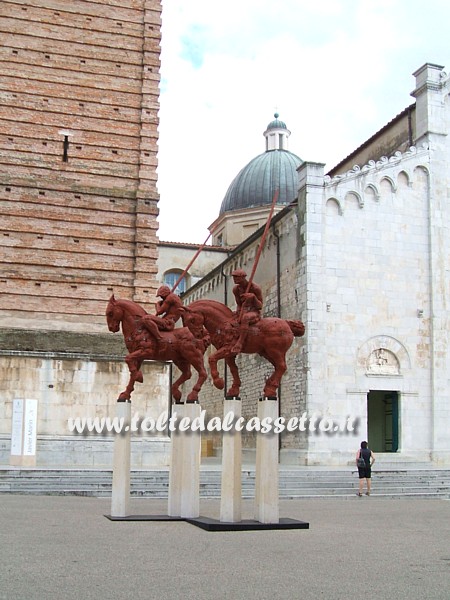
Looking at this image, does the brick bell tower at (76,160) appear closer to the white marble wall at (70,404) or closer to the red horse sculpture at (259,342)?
the white marble wall at (70,404)

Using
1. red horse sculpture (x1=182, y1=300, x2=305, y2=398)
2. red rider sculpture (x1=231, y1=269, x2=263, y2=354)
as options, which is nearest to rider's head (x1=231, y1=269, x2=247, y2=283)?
red rider sculpture (x1=231, y1=269, x2=263, y2=354)

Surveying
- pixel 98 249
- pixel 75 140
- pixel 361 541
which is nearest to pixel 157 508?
pixel 361 541

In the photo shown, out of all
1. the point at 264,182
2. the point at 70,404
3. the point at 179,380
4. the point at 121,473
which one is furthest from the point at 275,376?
the point at 264,182

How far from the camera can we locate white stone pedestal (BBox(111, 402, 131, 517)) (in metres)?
12.9

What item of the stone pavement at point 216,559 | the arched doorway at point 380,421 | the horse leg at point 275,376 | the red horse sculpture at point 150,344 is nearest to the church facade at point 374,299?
the arched doorway at point 380,421

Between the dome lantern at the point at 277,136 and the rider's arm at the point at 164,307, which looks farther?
the dome lantern at the point at 277,136

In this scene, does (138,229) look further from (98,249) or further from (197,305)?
(197,305)

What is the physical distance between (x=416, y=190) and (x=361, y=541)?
19560mm

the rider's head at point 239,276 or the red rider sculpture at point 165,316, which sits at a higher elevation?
the rider's head at point 239,276

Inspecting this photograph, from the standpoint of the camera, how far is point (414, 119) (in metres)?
29.7

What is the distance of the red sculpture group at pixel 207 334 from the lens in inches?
508

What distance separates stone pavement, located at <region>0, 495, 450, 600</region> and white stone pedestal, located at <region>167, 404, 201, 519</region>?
561mm

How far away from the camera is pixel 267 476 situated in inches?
486

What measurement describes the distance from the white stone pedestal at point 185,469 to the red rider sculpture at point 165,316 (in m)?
1.38
